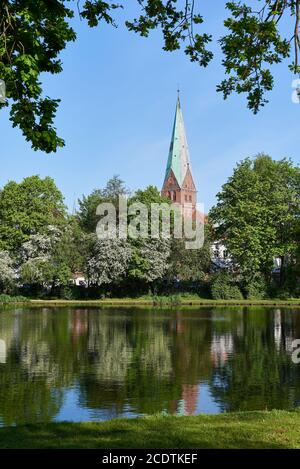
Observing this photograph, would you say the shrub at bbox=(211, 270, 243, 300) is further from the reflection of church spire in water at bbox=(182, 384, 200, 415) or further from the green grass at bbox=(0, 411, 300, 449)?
the green grass at bbox=(0, 411, 300, 449)

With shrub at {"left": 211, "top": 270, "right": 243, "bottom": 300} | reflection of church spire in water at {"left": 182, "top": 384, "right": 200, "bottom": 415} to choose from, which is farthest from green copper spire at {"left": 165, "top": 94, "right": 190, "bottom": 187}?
reflection of church spire in water at {"left": 182, "top": 384, "right": 200, "bottom": 415}

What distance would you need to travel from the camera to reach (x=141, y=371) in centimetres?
1656

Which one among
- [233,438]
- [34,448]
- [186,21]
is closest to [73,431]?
[34,448]

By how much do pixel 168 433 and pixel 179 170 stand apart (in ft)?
359

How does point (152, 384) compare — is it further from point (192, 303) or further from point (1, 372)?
point (192, 303)

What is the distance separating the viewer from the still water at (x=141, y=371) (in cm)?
1209

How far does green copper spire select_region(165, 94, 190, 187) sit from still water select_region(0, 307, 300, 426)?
8240 centimetres

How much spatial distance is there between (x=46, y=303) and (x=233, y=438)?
4674cm

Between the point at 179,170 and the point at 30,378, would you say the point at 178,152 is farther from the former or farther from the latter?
the point at 30,378

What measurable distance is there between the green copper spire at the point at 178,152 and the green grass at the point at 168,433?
10174 centimetres

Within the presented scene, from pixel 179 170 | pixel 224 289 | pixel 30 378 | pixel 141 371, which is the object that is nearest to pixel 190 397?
pixel 141 371

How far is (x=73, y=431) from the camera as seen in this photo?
8.16m

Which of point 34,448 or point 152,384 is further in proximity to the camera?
point 152,384

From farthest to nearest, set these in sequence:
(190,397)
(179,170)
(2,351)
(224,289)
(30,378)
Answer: (179,170) < (224,289) < (2,351) < (30,378) < (190,397)
